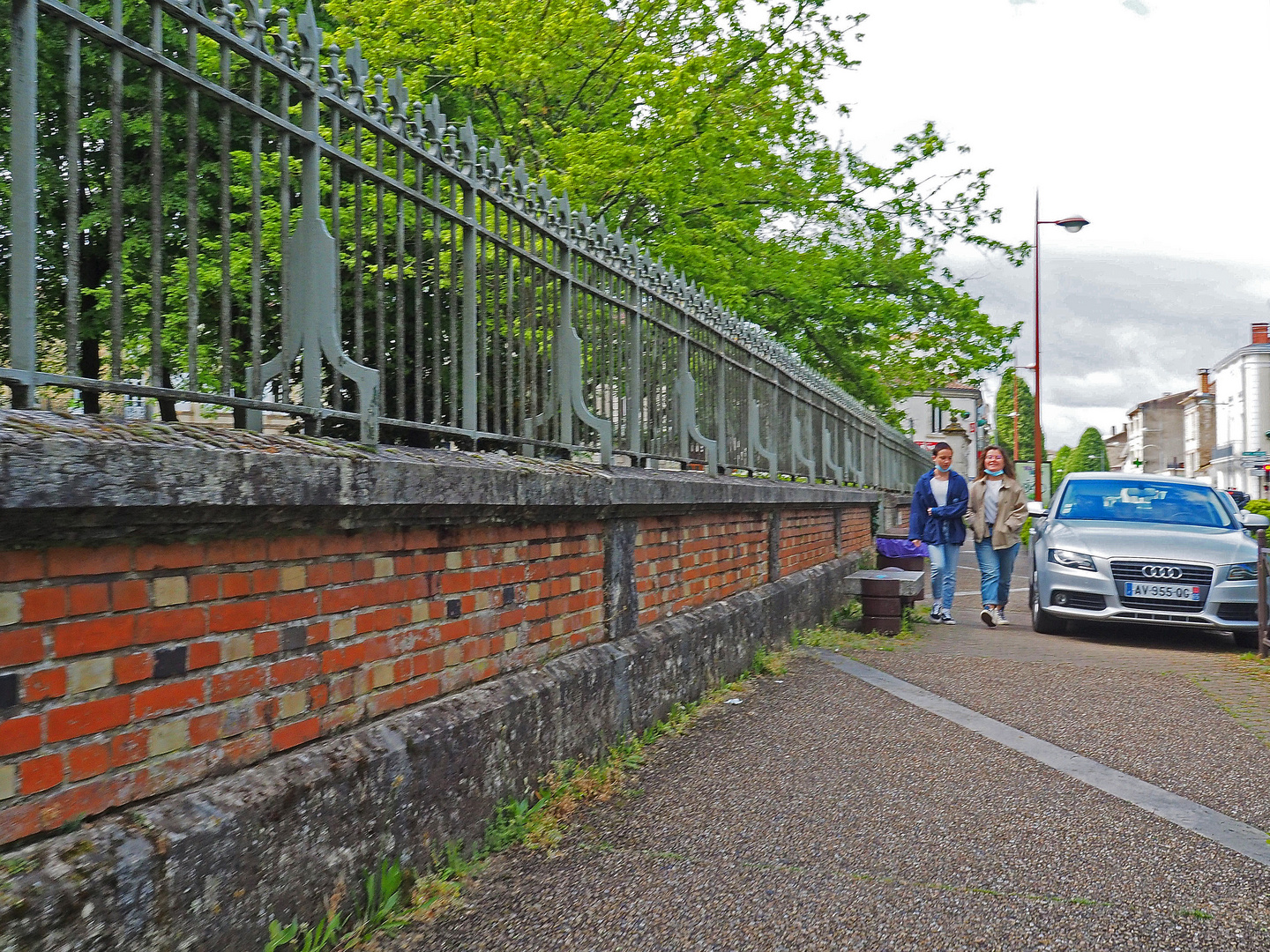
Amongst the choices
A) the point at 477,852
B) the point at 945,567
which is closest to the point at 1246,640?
the point at 945,567

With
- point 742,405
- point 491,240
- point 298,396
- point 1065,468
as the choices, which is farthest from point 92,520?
point 1065,468

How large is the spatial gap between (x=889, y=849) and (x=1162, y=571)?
6.91 m

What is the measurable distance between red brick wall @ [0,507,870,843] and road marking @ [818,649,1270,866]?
7.84 feet

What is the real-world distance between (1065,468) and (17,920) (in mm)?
157555

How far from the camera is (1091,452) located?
143250mm

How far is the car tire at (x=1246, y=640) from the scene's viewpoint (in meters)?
10.1

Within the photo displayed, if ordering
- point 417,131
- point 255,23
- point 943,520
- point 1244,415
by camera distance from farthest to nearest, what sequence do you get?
point 1244,415 < point 943,520 < point 417,131 < point 255,23

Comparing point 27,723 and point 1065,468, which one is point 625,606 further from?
point 1065,468

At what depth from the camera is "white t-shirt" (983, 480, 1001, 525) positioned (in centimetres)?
1158

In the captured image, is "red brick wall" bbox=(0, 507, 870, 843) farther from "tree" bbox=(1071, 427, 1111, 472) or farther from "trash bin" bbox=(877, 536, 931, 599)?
"tree" bbox=(1071, 427, 1111, 472)

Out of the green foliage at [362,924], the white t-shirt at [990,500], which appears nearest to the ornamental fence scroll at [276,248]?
the green foliage at [362,924]

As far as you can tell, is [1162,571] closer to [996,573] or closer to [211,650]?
[996,573]

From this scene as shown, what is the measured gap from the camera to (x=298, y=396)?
323 cm

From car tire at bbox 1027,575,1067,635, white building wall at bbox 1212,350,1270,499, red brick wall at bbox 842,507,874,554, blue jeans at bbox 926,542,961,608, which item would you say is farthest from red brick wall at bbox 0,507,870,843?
white building wall at bbox 1212,350,1270,499
